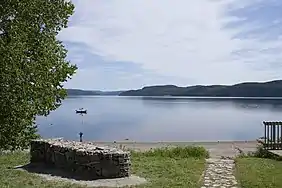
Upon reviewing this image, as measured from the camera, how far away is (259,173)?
37.2ft

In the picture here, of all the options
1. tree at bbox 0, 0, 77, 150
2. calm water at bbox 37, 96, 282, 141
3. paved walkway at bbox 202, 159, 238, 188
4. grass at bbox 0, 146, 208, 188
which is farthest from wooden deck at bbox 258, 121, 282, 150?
calm water at bbox 37, 96, 282, 141

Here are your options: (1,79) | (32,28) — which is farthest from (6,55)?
(32,28)

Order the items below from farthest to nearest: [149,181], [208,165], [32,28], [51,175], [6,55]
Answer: [208,165]
[51,175]
[149,181]
[32,28]
[6,55]

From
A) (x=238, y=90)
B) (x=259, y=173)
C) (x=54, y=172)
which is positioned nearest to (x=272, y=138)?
(x=259, y=173)

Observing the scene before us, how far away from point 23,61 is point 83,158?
4.69m

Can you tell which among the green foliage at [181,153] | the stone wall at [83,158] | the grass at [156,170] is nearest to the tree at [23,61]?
the grass at [156,170]

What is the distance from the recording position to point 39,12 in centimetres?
814

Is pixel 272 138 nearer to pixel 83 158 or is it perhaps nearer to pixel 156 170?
pixel 156 170

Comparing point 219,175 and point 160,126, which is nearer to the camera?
point 219,175

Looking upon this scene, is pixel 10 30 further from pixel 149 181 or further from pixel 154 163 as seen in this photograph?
pixel 154 163

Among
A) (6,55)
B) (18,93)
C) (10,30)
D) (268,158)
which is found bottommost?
(268,158)

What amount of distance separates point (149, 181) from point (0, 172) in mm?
4099

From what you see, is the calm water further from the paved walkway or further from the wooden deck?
the paved walkway

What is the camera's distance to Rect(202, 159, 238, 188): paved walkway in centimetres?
967
